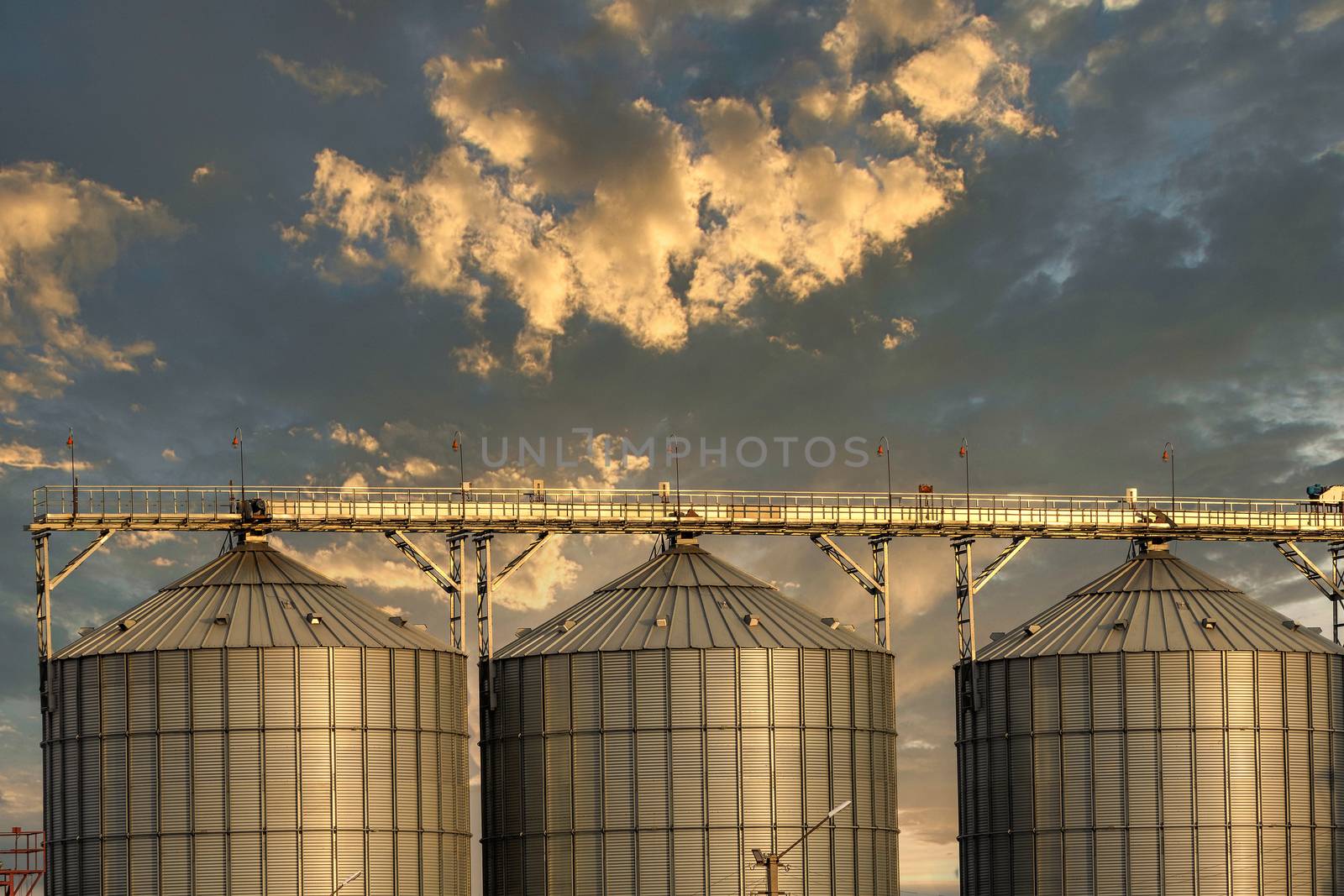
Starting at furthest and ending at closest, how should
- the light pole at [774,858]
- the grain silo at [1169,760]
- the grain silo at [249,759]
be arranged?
the grain silo at [1169,760]
the grain silo at [249,759]
the light pole at [774,858]

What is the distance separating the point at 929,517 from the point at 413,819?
34435 mm

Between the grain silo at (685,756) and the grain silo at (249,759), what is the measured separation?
467 centimetres

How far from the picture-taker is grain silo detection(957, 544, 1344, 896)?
125 metres

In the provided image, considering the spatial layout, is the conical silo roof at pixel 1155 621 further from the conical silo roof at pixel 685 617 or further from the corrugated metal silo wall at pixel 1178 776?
the conical silo roof at pixel 685 617

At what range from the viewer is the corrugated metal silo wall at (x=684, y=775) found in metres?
116

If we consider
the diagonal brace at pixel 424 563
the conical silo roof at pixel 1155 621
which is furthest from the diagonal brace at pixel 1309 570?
the diagonal brace at pixel 424 563

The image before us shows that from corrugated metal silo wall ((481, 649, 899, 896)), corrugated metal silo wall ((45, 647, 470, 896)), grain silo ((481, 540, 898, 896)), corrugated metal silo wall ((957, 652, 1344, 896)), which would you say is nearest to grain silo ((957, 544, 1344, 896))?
corrugated metal silo wall ((957, 652, 1344, 896))

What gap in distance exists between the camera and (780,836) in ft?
383

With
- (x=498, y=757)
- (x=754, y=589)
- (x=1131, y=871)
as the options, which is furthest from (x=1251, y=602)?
(x=498, y=757)

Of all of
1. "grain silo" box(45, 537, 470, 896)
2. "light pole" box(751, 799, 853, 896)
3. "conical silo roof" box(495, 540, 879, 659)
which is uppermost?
"conical silo roof" box(495, 540, 879, 659)

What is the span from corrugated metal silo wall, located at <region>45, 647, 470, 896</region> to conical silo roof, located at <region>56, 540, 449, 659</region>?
101 cm

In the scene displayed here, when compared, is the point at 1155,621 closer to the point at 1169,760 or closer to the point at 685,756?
the point at 1169,760

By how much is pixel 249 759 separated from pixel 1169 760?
1925 inches

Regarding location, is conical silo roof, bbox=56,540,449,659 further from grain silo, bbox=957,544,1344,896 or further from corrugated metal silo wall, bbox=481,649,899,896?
grain silo, bbox=957,544,1344,896
